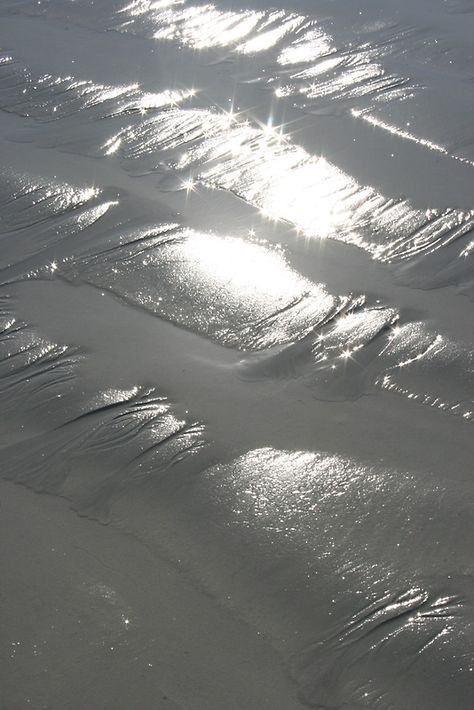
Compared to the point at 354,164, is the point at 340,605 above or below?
below

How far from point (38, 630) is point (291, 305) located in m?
1.72

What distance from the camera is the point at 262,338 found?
11.1ft

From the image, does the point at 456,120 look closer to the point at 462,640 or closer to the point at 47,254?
the point at 47,254

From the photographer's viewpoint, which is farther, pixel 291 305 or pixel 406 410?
pixel 291 305

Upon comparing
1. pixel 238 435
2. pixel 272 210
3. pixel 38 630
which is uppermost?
pixel 272 210

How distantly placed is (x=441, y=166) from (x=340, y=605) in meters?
2.83

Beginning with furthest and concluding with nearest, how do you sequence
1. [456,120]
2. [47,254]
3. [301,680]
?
[456,120], [47,254], [301,680]

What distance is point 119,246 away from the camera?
4.02 metres

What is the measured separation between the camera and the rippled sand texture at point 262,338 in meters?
2.32

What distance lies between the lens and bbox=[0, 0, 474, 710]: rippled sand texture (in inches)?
91.4

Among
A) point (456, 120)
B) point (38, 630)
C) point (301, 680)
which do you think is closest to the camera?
point (301, 680)

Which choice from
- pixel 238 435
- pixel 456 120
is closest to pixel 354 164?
pixel 456 120

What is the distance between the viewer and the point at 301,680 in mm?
2188

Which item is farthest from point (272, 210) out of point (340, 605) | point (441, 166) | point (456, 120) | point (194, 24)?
point (194, 24)
